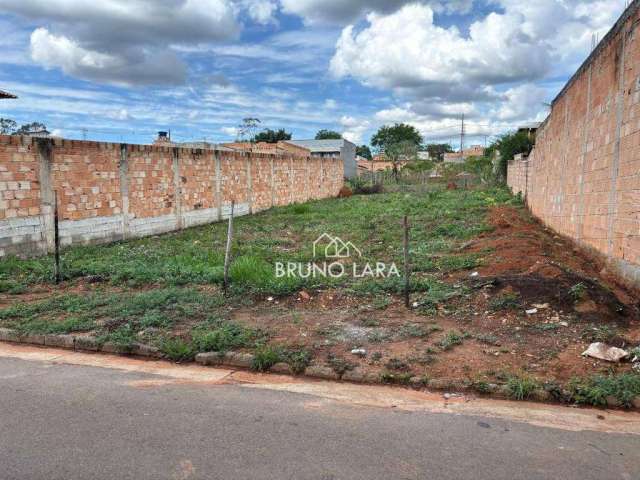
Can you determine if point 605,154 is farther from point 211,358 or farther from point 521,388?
point 211,358

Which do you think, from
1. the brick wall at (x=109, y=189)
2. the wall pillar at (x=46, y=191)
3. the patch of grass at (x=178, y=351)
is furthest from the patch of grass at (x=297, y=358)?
the wall pillar at (x=46, y=191)

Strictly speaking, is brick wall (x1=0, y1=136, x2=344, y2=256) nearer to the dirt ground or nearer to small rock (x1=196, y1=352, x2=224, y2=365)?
small rock (x1=196, y1=352, x2=224, y2=365)

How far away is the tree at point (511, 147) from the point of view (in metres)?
29.7

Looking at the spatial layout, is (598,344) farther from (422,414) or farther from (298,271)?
(298,271)

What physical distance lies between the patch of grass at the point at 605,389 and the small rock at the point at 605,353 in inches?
15.0

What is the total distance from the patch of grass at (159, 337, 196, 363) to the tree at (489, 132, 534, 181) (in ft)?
92.7

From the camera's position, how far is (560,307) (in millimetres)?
5586

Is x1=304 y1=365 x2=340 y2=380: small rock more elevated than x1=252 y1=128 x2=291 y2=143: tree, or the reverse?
x1=252 y1=128 x2=291 y2=143: tree

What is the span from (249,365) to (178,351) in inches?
31.2

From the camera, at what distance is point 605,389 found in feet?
12.3

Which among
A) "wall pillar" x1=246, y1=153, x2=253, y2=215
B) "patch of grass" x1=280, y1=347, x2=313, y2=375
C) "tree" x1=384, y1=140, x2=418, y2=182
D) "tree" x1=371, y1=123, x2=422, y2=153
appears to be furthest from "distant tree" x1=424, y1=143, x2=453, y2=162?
"patch of grass" x1=280, y1=347, x2=313, y2=375

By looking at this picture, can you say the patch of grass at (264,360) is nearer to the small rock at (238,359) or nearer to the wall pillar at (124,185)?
the small rock at (238,359)

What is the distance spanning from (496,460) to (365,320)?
2.86 metres

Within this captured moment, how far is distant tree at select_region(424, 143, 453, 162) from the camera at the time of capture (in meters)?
74.0
